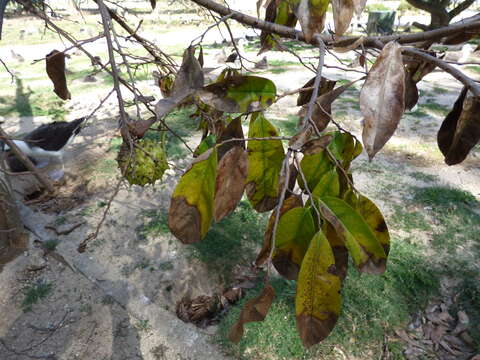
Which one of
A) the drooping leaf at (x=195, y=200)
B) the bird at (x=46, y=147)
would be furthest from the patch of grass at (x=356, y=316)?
the bird at (x=46, y=147)

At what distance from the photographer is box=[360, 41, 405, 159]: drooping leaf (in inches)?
14.6

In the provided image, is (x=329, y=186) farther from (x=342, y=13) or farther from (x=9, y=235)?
(x=9, y=235)

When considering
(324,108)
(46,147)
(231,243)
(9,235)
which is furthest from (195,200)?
(46,147)

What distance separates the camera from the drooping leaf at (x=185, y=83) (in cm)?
48

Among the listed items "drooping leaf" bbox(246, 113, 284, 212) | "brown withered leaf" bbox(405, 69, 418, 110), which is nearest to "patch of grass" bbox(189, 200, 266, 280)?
"brown withered leaf" bbox(405, 69, 418, 110)

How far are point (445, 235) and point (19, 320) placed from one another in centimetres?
282

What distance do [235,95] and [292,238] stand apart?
0.71 feet

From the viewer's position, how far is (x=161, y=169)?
1066mm

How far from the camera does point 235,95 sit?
0.51 m

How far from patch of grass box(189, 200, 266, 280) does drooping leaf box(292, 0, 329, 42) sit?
1.95m

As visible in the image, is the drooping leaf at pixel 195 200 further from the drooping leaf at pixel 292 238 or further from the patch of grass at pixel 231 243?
the patch of grass at pixel 231 243

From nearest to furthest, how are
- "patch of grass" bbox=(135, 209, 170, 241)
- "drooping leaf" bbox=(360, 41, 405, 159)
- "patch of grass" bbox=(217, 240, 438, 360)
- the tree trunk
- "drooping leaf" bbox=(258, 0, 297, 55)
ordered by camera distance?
"drooping leaf" bbox=(360, 41, 405, 159) → "drooping leaf" bbox=(258, 0, 297, 55) → the tree trunk → "patch of grass" bbox=(217, 240, 438, 360) → "patch of grass" bbox=(135, 209, 170, 241)

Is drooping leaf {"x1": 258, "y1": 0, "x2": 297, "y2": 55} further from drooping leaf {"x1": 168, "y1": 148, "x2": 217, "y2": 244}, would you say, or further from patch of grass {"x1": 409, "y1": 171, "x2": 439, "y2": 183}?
patch of grass {"x1": 409, "y1": 171, "x2": 439, "y2": 183}

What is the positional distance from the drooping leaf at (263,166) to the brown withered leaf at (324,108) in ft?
0.19
